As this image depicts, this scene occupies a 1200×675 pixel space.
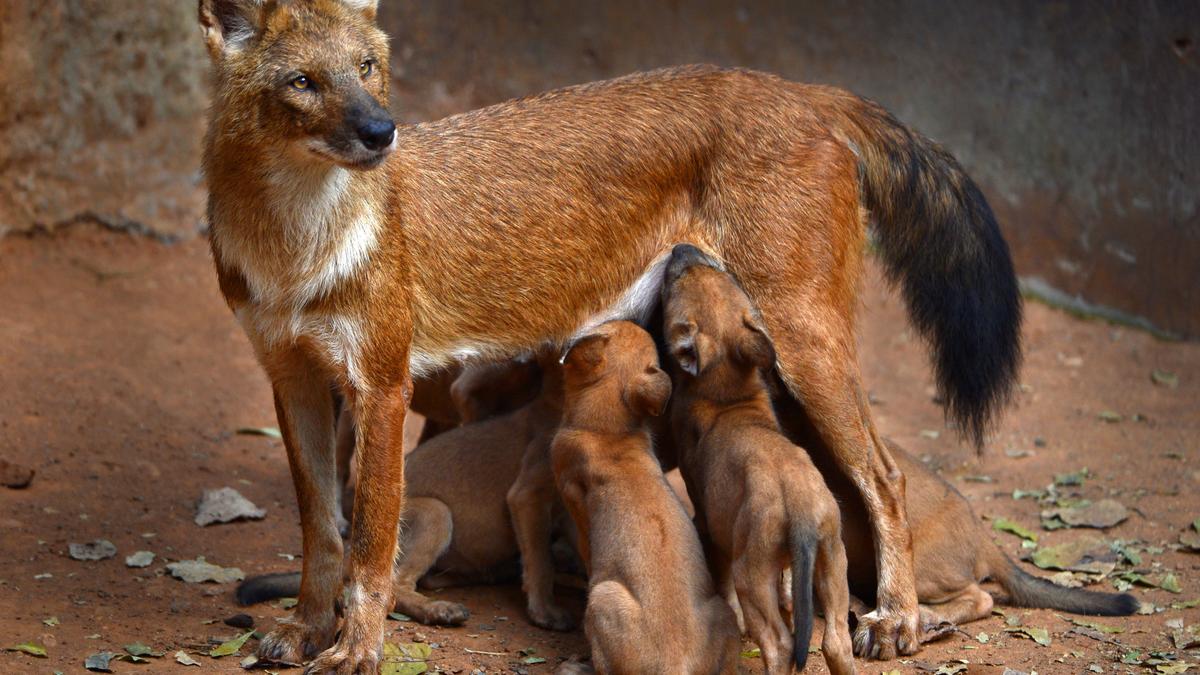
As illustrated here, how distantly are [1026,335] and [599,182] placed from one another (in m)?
4.73

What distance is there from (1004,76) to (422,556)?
19.4 ft

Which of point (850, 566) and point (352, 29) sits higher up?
point (352, 29)

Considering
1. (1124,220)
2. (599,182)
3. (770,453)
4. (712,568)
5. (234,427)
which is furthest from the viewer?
(1124,220)

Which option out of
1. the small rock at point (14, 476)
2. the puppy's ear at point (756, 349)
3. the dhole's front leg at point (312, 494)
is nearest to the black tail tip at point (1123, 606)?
the puppy's ear at point (756, 349)

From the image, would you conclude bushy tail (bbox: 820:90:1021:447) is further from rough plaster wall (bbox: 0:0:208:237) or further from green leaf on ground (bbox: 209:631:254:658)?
rough plaster wall (bbox: 0:0:208:237)

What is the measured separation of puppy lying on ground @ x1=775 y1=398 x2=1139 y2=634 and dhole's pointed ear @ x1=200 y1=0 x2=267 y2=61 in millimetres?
2733

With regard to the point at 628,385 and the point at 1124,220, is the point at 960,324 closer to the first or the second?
the point at 628,385

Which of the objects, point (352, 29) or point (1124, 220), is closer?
point (352, 29)

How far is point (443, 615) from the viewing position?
225 inches

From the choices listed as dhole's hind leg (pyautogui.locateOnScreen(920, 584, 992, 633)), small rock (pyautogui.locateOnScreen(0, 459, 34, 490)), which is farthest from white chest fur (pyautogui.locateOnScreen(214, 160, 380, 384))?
dhole's hind leg (pyautogui.locateOnScreen(920, 584, 992, 633))

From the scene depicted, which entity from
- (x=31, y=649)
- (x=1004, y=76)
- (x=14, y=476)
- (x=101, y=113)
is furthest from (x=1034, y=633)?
(x=101, y=113)

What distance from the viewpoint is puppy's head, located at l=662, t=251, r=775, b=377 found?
5719 millimetres

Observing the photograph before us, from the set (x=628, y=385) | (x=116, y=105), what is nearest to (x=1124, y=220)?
(x=628, y=385)

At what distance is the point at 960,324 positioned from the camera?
6.32 meters
